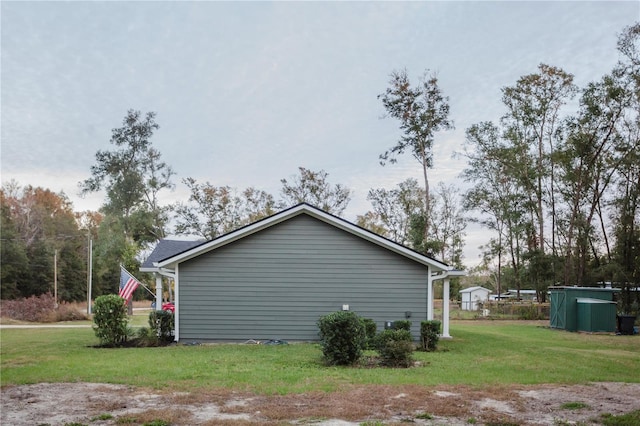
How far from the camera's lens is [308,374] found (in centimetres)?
927

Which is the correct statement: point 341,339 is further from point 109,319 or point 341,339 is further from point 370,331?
point 109,319

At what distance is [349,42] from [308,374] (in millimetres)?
15509

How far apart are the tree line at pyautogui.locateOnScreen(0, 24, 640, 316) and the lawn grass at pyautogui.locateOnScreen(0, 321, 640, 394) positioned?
20452 mm

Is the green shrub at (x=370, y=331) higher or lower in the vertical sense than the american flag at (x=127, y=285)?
lower

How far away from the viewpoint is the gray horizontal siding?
1466 centimetres

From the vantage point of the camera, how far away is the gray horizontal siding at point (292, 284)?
14.7 m

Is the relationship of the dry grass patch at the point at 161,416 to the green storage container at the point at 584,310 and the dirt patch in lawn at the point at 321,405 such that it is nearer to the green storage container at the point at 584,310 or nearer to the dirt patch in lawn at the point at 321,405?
the dirt patch in lawn at the point at 321,405

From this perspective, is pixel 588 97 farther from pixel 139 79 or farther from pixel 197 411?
pixel 197 411

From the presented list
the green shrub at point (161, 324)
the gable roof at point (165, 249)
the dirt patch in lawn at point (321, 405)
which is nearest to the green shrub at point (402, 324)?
the dirt patch in lawn at point (321, 405)

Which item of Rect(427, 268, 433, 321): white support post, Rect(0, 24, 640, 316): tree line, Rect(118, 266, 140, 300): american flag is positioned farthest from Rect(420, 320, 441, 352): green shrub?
Rect(0, 24, 640, 316): tree line

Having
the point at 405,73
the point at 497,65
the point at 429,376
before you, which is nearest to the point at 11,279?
the point at 405,73

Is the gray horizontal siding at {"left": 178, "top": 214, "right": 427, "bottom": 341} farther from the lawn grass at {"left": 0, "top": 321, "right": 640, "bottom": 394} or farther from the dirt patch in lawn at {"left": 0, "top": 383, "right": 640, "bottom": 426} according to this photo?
the dirt patch in lawn at {"left": 0, "top": 383, "right": 640, "bottom": 426}

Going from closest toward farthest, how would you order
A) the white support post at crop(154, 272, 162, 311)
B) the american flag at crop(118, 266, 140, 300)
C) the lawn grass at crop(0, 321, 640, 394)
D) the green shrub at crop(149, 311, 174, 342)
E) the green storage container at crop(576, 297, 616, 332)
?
the lawn grass at crop(0, 321, 640, 394), the green shrub at crop(149, 311, 174, 342), the white support post at crop(154, 272, 162, 311), the american flag at crop(118, 266, 140, 300), the green storage container at crop(576, 297, 616, 332)

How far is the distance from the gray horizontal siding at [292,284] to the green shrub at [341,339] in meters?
4.02
